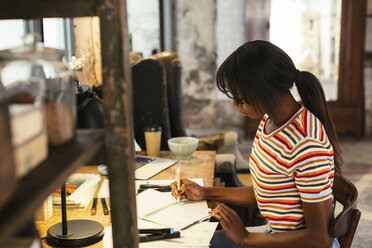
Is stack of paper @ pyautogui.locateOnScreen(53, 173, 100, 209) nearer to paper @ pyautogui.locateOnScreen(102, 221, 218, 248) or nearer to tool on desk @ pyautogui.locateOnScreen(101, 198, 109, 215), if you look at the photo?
tool on desk @ pyautogui.locateOnScreen(101, 198, 109, 215)

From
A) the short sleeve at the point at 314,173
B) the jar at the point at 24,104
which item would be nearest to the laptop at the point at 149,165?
the short sleeve at the point at 314,173

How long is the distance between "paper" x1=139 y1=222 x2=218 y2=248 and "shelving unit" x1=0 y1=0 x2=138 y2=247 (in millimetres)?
449

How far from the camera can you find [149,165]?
1795 mm

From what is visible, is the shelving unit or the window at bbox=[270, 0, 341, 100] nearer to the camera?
the shelving unit

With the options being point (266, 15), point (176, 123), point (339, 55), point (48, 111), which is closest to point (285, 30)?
point (266, 15)

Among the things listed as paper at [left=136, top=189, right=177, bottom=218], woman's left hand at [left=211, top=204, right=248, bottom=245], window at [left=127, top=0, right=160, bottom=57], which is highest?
window at [left=127, top=0, right=160, bottom=57]

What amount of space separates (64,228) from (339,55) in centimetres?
478

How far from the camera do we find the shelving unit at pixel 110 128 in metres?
0.51

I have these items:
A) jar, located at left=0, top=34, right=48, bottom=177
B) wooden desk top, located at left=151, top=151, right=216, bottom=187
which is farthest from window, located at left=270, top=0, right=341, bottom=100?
jar, located at left=0, top=34, right=48, bottom=177

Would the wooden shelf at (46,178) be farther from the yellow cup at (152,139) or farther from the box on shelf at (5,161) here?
the yellow cup at (152,139)

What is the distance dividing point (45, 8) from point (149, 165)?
1.31m

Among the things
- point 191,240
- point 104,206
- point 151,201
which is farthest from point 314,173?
point 104,206

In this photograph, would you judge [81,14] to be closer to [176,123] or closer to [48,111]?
[48,111]

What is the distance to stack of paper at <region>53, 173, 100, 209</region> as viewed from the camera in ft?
4.28
